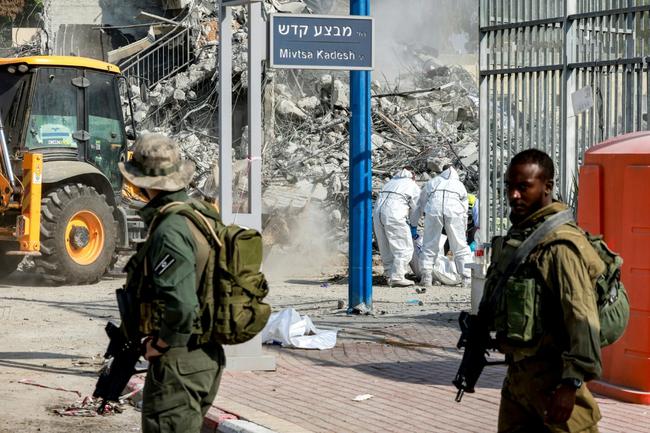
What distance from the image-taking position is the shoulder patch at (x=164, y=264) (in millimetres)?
4176

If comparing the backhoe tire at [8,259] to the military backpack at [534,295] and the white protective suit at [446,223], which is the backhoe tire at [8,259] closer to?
the white protective suit at [446,223]

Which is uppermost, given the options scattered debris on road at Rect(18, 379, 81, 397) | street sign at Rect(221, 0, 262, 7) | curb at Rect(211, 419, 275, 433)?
street sign at Rect(221, 0, 262, 7)

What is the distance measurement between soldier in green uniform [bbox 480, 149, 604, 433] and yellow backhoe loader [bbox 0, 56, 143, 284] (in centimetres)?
1128

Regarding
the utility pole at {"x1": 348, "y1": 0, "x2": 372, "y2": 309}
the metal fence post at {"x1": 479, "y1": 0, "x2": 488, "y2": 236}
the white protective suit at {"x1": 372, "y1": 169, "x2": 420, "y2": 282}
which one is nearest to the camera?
the metal fence post at {"x1": 479, "y1": 0, "x2": 488, "y2": 236}

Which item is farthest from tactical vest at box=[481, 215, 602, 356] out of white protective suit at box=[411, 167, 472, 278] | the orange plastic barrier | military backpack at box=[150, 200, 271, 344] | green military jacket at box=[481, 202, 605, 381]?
white protective suit at box=[411, 167, 472, 278]

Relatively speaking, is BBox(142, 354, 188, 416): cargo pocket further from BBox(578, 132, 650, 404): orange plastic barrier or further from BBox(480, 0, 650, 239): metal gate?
BBox(480, 0, 650, 239): metal gate

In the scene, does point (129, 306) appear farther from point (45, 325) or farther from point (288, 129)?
point (288, 129)

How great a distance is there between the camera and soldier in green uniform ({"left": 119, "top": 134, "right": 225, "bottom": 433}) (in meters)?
4.19

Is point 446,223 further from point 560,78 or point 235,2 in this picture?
point 235,2

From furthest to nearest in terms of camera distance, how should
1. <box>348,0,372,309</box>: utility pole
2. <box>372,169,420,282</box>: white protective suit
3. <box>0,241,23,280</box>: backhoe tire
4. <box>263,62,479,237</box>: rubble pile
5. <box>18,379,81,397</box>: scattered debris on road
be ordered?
<box>263,62,479,237</box>: rubble pile
<box>0,241,23,280</box>: backhoe tire
<box>372,169,420,282</box>: white protective suit
<box>348,0,372,309</box>: utility pole
<box>18,379,81,397</box>: scattered debris on road

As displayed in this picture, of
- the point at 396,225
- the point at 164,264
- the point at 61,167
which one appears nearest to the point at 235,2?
the point at 164,264

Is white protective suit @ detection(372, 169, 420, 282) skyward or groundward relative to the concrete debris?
groundward

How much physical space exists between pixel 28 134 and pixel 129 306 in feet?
38.7

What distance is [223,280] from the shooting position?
4.36 meters
